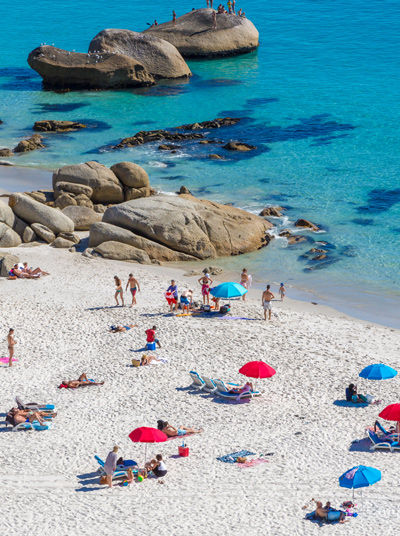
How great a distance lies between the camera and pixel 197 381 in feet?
76.4

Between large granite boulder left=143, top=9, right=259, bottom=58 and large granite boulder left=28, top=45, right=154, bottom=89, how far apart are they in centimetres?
847

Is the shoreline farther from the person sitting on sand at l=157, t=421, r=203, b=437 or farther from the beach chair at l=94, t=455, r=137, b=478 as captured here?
the beach chair at l=94, t=455, r=137, b=478

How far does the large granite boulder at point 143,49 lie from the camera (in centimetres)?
6269

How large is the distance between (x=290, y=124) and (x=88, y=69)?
16.7 m

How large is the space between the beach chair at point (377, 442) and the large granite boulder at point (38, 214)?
63.5ft

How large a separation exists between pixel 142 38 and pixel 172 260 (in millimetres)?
33119

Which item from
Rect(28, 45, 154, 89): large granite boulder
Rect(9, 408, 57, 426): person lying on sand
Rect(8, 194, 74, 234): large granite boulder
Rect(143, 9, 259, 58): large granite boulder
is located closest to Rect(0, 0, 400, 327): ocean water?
Rect(28, 45, 154, 89): large granite boulder

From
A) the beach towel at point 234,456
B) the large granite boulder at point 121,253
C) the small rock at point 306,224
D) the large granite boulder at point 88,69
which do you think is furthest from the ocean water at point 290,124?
the beach towel at point 234,456

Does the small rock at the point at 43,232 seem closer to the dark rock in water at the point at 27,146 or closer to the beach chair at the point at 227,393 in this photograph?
the beach chair at the point at 227,393

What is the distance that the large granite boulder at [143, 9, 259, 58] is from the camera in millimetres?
68875

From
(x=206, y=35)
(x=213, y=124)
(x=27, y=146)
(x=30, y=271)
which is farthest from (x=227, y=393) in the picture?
(x=206, y=35)

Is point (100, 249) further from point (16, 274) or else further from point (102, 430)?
point (102, 430)

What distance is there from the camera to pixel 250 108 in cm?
5688

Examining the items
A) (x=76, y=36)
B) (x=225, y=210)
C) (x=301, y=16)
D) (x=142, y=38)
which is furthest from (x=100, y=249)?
(x=301, y=16)
